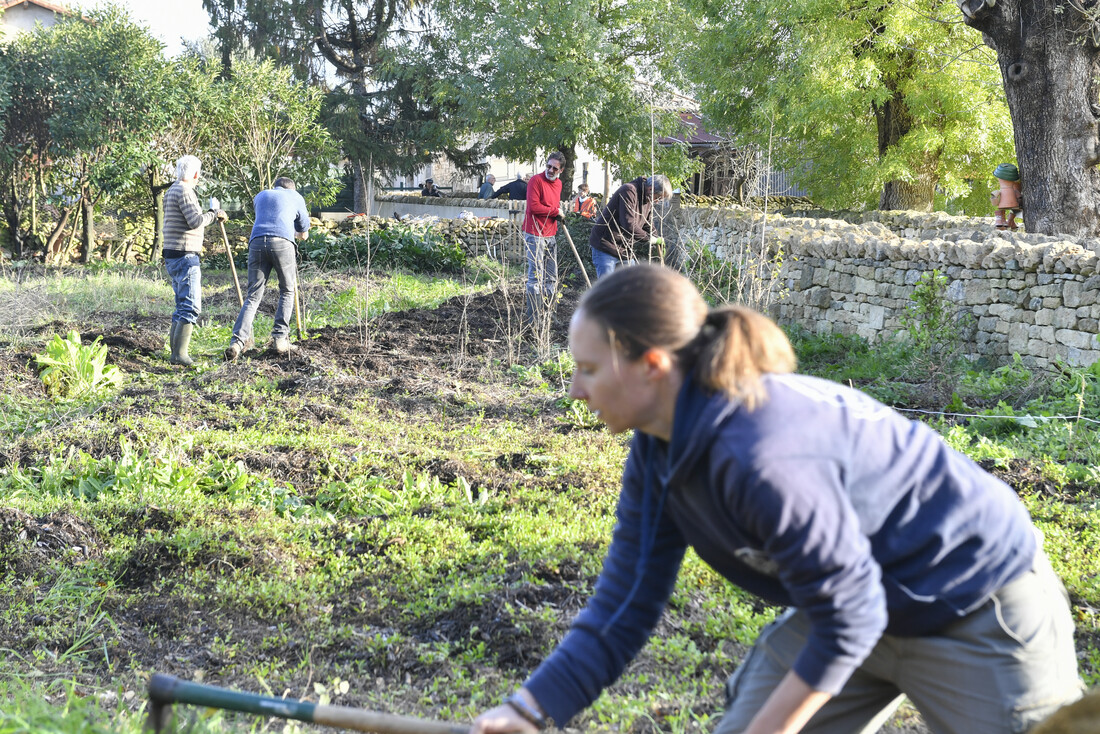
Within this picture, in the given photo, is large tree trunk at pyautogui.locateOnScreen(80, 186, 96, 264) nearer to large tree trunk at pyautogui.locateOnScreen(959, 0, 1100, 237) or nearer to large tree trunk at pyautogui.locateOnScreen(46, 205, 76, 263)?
large tree trunk at pyautogui.locateOnScreen(46, 205, 76, 263)

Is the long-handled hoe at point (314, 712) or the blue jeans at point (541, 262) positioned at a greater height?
the blue jeans at point (541, 262)

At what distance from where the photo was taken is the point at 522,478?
5500mm

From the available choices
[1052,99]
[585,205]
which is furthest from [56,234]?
[1052,99]

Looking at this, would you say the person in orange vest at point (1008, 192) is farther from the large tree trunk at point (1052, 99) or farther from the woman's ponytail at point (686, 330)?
the woman's ponytail at point (686, 330)

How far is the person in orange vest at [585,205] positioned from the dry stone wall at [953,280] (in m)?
2.51

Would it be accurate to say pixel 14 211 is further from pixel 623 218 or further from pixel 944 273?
pixel 944 273

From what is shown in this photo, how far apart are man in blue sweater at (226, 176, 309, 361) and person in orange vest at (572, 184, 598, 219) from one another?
6440mm

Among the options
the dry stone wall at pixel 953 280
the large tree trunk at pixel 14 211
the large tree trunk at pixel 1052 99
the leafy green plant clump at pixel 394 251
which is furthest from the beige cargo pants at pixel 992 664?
the large tree trunk at pixel 14 211

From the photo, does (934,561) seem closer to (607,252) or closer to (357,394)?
(357,394)

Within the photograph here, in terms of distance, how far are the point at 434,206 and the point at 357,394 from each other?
55.8 feet

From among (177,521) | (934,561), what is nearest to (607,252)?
(177,521)

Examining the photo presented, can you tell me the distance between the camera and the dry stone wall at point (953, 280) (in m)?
7.45

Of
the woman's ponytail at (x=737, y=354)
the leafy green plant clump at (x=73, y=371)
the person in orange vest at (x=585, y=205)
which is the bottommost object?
the leafy green plant clump at (x=73, y=371)

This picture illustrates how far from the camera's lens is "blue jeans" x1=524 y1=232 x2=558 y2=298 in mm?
9591
